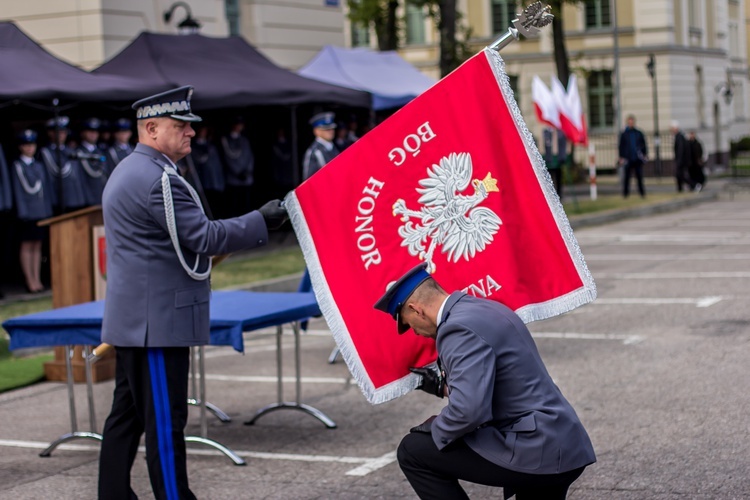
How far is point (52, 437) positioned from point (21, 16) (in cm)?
1354

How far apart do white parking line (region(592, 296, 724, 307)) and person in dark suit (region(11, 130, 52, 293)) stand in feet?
22.8

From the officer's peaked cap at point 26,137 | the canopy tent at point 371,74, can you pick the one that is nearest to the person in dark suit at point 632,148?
the canopy tent at point 371,74

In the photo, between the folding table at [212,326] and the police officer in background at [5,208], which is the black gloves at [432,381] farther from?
the police officer in background at [5,208]

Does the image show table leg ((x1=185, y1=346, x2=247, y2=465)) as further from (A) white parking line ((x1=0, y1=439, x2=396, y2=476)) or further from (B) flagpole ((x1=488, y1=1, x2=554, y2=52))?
(B) flagpole ((x1=488, y1=1, x2=554, y2=52))

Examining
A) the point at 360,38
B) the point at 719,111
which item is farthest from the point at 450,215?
the point at 360,38

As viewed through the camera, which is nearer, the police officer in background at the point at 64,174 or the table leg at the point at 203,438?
the table leg at the point at 203,438

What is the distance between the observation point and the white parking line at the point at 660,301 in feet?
41.3

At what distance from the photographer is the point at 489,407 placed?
4.40m

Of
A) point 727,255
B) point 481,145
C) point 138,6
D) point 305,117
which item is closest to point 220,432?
point 481,145

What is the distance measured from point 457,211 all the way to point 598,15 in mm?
45600

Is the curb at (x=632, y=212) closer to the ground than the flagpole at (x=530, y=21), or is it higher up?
closer to the ground

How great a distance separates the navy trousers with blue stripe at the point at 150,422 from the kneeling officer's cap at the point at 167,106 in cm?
109

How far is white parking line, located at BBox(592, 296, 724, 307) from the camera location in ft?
41.3

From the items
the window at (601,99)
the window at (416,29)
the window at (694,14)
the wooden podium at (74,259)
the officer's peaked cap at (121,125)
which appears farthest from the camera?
the window at (416,29)
